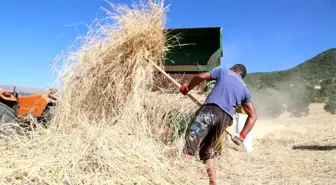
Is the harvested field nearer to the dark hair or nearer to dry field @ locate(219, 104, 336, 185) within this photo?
dry field @ locate(219, 104, 336, 185)

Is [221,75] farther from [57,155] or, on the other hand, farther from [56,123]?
[56,123]

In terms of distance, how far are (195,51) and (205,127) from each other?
8.83 feet

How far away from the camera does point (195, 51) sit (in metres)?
6.36

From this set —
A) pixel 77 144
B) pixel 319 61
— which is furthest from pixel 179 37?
pixel 319 61

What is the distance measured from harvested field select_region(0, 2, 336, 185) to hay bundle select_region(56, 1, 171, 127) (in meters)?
0.01

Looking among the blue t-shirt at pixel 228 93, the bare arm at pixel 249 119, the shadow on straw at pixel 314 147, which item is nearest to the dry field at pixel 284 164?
the shadow on straw at pixel 314 147

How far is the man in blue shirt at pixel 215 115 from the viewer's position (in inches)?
152

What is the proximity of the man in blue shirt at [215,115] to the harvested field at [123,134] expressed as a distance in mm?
169

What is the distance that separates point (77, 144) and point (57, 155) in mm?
249

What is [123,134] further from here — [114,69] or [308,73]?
[308,73]

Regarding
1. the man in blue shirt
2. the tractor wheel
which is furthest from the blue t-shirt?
the tractor wheel

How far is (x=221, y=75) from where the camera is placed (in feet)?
13.4

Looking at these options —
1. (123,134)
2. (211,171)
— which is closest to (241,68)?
(211,171)

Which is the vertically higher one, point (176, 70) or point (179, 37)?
point (179, 37)
